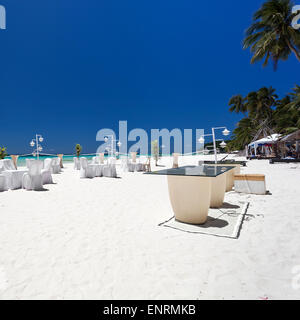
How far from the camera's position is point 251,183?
477 cm

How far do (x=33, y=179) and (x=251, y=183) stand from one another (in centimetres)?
617

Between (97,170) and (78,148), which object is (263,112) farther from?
(97,170)

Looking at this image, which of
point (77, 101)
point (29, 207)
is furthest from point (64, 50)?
point (29, 207)

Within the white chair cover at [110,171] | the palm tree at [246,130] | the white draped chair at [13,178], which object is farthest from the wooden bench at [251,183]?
the palm tree at [246,130]

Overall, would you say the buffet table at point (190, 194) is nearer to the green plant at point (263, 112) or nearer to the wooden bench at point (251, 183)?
the wooden bench at point (251, 183)

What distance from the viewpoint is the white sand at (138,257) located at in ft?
4.76

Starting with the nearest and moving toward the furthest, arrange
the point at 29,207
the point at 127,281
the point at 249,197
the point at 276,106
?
the point at 127,281 → the point at 29,207 → the point at 249,197 → the point at 276,106

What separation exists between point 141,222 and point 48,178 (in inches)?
201

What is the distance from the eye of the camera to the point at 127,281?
1549 millimetres

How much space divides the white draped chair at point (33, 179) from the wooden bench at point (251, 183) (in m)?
5.77

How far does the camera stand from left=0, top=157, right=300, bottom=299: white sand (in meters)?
1.45

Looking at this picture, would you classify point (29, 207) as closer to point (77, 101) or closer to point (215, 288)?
point (215, 288)

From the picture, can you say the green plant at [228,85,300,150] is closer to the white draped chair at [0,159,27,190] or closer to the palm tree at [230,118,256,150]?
the palm tree at [230,118,256,150]

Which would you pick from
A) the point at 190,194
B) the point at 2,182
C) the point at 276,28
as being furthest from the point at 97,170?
the point at 276,28
